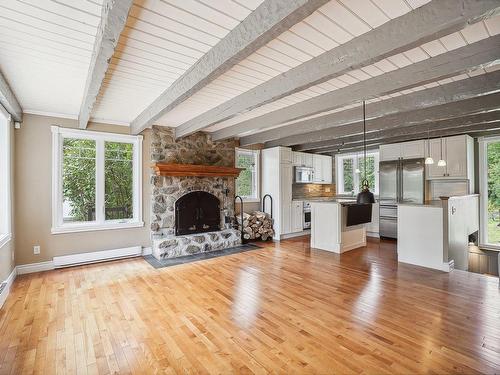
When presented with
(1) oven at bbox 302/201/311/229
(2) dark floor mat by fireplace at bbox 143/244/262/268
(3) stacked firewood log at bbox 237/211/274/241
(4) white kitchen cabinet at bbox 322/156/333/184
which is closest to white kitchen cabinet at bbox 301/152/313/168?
(4) white kitchen cabinet at bbox 322/156/333/184

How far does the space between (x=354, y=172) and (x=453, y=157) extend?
285 centimetres

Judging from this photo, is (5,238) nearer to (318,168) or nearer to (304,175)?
(304,175)

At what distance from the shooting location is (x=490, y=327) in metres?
2.48

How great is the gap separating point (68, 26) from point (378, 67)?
9.60 feet

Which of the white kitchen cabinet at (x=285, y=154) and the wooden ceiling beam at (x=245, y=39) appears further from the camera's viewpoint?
the white kitchen cabinet at (x=285, y=154)

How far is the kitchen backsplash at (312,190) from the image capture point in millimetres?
7594

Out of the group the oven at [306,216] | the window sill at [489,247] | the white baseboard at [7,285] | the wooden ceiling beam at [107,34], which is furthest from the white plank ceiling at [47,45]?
the window sill at [489,247]

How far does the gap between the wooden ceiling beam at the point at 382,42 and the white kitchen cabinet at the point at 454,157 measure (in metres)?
4.96

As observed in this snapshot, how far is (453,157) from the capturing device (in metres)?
5.70

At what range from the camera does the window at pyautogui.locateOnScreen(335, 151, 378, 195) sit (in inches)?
304

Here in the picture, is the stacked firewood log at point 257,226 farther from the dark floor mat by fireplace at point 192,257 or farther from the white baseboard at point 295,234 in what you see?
the dark floor mat by fireplace at point 192,257

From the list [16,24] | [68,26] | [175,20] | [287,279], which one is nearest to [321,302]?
[287,279]

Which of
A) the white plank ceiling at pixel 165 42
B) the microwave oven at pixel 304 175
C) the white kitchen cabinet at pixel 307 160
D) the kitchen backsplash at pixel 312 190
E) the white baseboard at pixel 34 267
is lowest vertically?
the white baseboard at pixel 34 267

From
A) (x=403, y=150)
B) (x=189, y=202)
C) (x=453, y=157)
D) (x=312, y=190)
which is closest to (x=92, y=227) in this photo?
(x=189, y=202)
